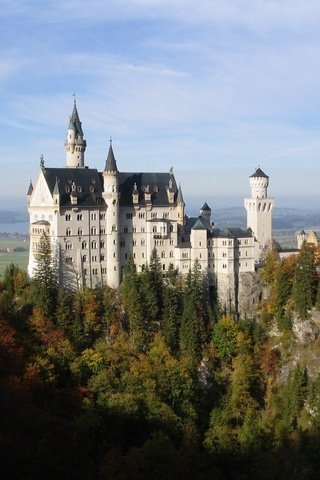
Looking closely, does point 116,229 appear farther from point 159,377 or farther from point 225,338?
point 159,377

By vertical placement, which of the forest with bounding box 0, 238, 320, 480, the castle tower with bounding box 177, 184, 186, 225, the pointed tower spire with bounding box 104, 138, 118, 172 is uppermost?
the pointed tower spire with bounding box 104, 138, 118, 172

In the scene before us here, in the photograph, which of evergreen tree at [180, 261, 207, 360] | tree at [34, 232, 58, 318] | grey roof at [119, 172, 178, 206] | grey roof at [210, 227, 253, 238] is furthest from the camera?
grey roof at [119, 172, 178, 206]

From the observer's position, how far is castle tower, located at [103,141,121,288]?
271 feet

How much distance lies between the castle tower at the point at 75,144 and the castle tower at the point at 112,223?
235 inches

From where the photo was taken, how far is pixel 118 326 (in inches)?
3034

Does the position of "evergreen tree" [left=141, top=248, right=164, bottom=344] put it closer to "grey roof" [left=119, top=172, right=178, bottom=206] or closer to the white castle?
the white castle

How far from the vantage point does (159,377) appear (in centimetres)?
7000

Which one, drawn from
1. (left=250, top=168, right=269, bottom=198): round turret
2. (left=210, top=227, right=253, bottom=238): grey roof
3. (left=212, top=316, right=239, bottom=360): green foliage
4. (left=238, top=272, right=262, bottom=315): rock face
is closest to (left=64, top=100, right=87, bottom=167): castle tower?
(left=210, top=227, right=253, bottom=238): grey roof

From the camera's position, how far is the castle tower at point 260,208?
90062 mm

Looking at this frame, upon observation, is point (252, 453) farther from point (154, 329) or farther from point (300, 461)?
point (154, 329)

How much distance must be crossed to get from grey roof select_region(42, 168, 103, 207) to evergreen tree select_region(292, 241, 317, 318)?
24576mm

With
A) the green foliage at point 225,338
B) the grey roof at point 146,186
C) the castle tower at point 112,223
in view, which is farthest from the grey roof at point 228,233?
the castle tower at point 112,223

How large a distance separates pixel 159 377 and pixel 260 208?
98.1 feet

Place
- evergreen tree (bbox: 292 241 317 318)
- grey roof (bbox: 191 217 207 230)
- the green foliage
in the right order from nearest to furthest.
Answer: the green foliage
evergreen tree (bbox: 292 241 317 318)
grey roof (bbox: 191 217 207 230)
